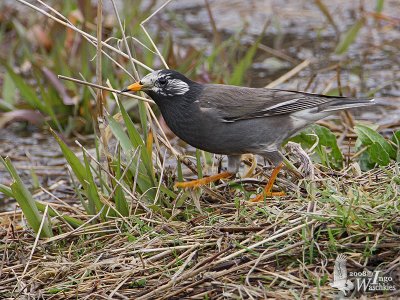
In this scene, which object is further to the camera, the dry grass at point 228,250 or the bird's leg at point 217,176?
the bird's leg at point 217,176

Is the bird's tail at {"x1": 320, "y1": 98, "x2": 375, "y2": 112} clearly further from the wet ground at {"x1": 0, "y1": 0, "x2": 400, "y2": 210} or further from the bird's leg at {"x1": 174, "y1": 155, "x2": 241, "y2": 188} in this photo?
the wet ground at {"x1": 0, "y1": 0, "x2": 400, "y2": 210}

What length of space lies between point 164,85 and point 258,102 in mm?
654

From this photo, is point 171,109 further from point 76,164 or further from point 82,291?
point 82,291

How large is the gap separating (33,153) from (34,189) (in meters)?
0.99

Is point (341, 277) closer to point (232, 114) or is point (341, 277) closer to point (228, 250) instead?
point (228, 250)

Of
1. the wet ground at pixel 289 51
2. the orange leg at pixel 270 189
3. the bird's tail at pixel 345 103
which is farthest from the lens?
the wet ground at pixel 289 51

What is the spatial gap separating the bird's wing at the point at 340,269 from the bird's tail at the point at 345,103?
5.90 ft

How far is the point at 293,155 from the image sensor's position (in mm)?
6078

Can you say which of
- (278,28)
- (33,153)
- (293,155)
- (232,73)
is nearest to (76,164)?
(293,155)

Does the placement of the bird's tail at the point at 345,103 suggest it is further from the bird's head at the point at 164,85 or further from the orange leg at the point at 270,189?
the bird's head at the point at 164,85

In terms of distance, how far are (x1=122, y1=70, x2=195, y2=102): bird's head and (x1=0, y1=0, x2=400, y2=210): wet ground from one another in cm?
133

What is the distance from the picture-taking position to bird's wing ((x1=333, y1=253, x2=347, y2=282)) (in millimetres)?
4305

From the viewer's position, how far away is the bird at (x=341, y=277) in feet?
13.9

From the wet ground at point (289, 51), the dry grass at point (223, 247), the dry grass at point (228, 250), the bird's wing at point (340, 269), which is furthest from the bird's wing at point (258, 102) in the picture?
the bird's wing at point (340, 269)
